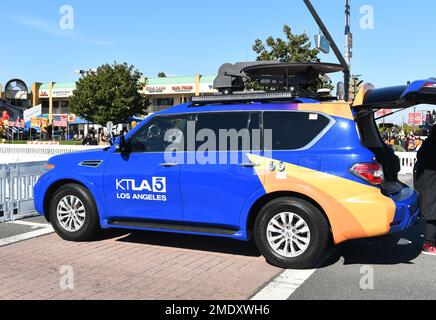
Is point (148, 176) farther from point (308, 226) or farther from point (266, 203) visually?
point (308, 226)

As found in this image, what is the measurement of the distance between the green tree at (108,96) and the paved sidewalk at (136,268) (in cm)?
4544

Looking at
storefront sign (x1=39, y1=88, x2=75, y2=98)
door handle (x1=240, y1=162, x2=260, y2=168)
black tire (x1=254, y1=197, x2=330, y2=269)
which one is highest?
storefront sign (x1=39, y1=88, x2=75, y2=98)

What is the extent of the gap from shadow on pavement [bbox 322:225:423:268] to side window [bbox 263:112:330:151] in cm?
144

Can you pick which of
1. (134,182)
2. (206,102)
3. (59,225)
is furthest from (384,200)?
(59,225)

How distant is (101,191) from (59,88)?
237 feet

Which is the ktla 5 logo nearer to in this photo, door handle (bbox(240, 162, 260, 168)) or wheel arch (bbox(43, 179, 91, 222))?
wheel arch (bbox(43, 179, 91, 222))

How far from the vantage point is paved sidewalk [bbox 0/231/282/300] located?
4.53 meters

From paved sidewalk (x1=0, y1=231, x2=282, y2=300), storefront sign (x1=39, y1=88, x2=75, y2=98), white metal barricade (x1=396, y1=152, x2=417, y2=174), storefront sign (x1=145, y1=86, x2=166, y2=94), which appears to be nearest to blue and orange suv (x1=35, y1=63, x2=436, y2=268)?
paved sidewalk (x1=0, y1=231, x2=282, y2=300)

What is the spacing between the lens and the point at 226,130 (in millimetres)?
5672

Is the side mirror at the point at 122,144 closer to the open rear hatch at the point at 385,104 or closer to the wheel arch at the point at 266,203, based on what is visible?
the wheel arch at the point at 266,203

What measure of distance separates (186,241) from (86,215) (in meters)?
1.39

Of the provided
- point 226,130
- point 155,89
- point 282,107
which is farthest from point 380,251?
point 155,89

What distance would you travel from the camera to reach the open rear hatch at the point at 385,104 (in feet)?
17.2
